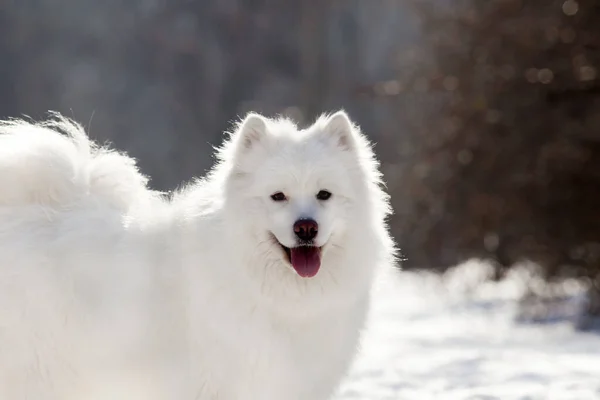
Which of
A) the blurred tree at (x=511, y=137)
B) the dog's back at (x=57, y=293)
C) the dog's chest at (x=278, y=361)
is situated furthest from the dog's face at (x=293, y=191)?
the blurred tree at (x=511, y=137)

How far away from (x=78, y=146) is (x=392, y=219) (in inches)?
281

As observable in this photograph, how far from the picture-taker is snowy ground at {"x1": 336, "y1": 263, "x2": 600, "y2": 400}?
626 centimetres

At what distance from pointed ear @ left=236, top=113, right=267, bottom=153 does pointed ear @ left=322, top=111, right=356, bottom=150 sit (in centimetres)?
33

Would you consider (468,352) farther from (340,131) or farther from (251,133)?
(251,133)

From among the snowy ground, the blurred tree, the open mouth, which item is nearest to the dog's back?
the open mouth

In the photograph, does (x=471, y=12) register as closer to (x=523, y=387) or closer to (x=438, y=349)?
(x=438, y=349)

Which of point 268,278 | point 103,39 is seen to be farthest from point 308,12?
point 268,278

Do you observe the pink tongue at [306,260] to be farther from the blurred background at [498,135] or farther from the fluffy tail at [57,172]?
the blurred background at [498,135]

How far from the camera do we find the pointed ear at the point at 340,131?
434 cm

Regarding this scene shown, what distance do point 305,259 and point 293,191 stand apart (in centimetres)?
32

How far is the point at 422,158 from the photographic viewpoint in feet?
34.1

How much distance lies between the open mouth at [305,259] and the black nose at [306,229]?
0.29 feet

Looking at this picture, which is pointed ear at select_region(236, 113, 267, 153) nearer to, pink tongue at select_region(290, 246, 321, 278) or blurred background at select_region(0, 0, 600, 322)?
pink tongue at select_region(290, 246, 321, 278)

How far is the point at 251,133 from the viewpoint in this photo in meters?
4.25
